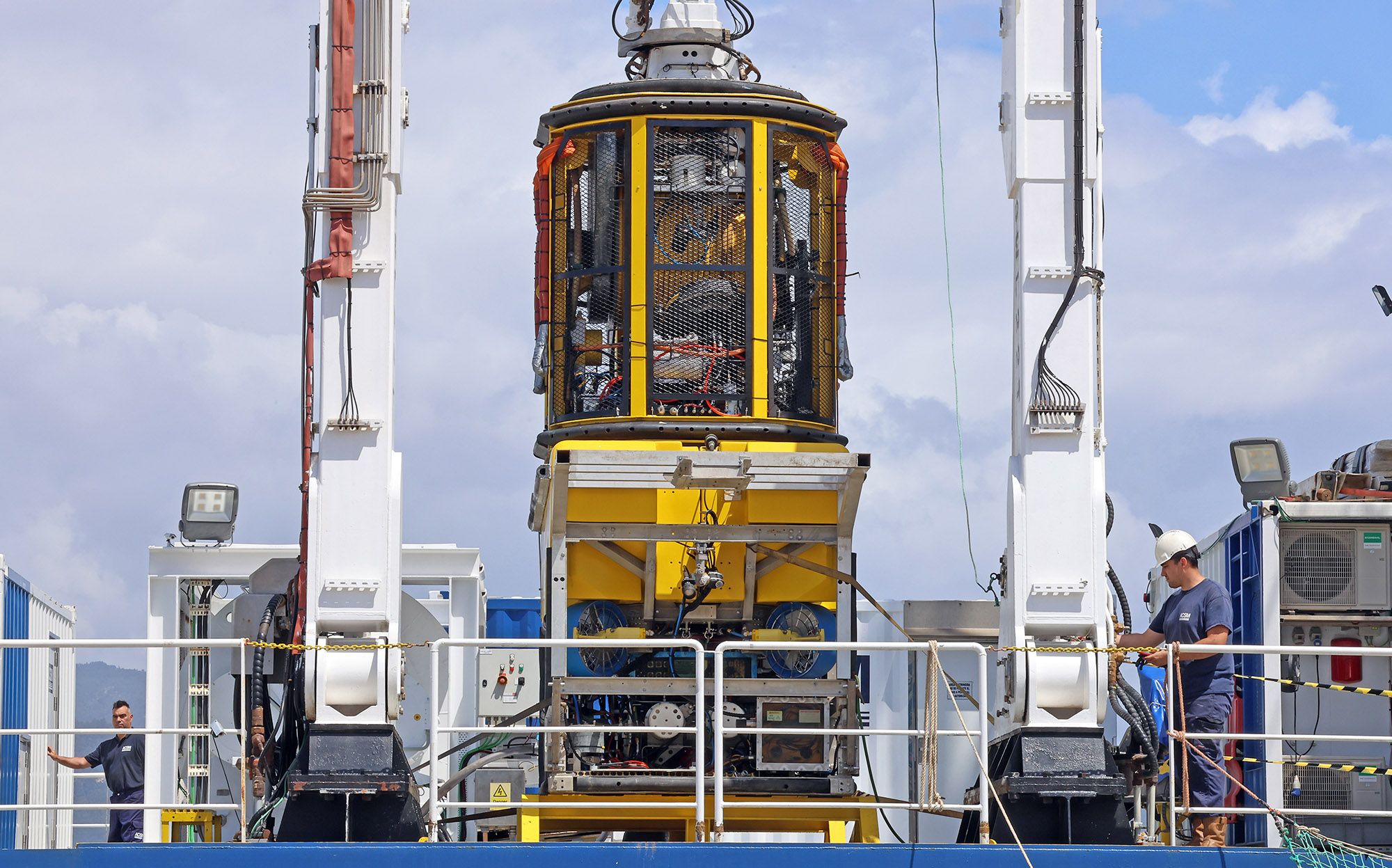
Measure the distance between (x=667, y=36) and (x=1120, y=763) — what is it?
6004 millimetres

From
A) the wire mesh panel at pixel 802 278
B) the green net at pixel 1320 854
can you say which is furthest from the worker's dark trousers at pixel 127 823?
the green net at pixel 1320 854

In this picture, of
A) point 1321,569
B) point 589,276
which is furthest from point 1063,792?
point 1321,569

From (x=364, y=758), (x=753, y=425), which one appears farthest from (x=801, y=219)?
(x=364, y=758)

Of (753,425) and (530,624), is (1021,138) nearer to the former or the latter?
(753,425)

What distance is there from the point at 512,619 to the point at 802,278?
9.14 metres

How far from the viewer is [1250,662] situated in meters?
16.2

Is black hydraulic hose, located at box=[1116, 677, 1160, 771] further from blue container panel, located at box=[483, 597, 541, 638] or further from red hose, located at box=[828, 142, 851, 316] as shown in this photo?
blue container panel, located at box=[483, 597, 541, 638]

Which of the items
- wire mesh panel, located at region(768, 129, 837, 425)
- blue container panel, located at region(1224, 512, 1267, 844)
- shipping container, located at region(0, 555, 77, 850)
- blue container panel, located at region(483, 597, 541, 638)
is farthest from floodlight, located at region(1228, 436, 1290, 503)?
shipping container, located at region(0, 555, 77, 850)

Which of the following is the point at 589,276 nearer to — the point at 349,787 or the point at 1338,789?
the point at 349,787

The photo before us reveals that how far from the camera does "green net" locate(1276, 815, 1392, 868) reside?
9922 mm

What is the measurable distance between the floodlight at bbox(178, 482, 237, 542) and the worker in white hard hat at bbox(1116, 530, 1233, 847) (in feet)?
29.6

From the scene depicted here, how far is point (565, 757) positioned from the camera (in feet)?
39.5

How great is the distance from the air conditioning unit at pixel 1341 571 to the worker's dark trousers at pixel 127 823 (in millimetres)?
9581

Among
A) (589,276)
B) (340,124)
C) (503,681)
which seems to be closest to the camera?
(340,124)
